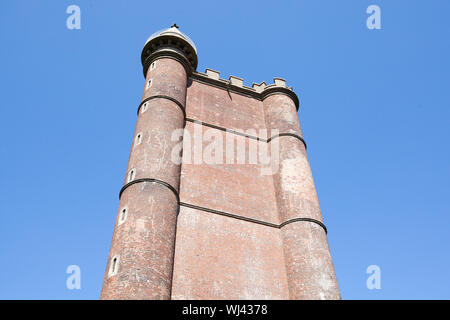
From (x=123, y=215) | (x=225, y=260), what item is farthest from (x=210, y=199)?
(x=123, y=215)

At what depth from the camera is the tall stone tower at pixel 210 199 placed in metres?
11.1

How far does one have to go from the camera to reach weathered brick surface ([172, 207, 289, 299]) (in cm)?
1147

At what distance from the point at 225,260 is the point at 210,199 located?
7.69 ft

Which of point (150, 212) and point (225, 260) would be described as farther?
point (225, 260)

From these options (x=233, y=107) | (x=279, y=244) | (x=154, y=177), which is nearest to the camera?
(x=154, y=177)

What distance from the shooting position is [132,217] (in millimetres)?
11406

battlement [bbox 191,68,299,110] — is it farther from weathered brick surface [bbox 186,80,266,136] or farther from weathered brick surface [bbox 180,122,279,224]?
weathered brick surface [bbox 180,122,279,224]

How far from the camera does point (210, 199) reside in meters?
13.9

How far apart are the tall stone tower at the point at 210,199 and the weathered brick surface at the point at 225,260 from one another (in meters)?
0.03

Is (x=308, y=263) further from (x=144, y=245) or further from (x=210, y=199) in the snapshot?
(x=144, y=245)

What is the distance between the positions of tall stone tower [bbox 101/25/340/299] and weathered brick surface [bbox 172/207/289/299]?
3 cm
